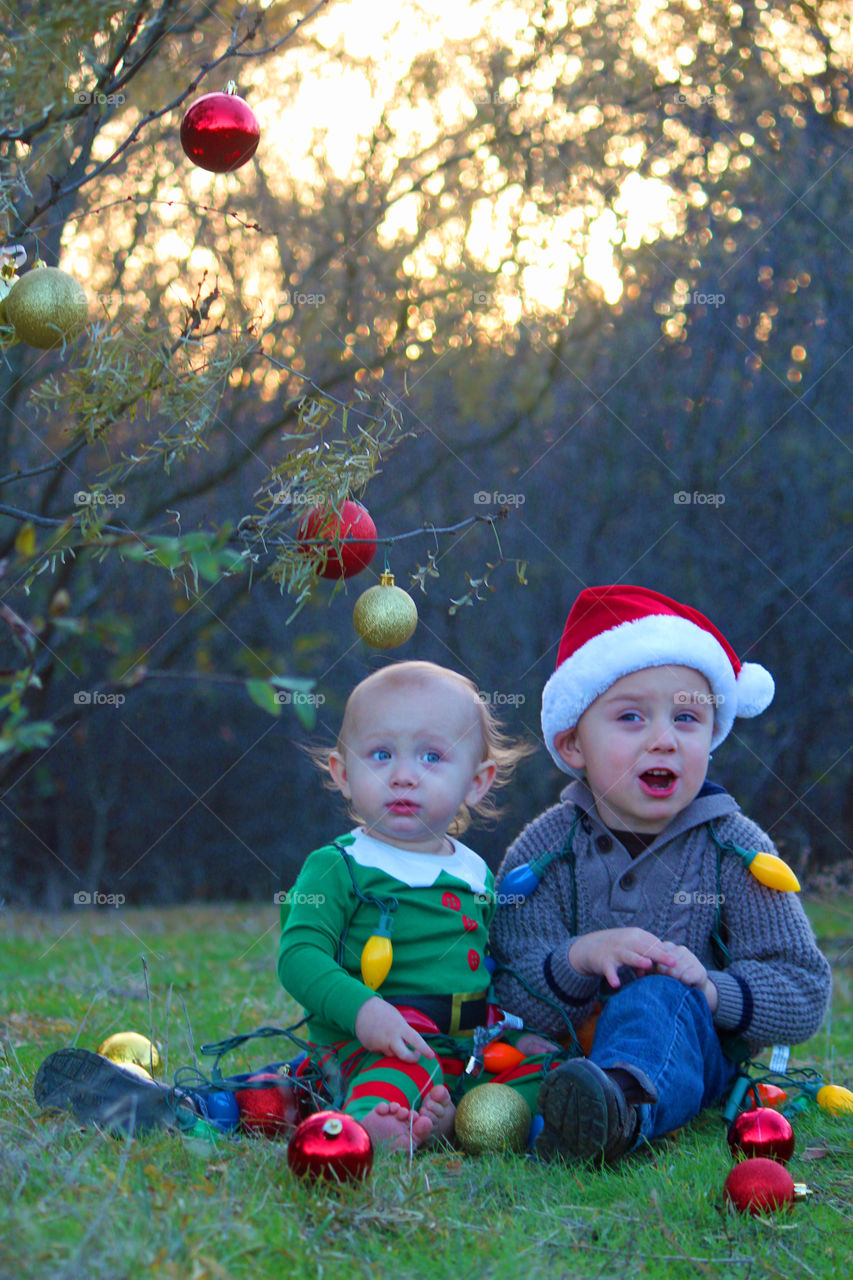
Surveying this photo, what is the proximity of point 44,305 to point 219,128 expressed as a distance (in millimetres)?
487

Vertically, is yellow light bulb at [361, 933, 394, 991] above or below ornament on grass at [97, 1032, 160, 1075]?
above

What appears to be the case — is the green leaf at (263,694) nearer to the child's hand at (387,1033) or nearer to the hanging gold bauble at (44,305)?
the hanging gold bauble at (44,305)

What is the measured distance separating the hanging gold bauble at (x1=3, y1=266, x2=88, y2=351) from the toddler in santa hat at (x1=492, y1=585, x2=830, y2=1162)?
131 cm

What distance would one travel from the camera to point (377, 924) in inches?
93.8

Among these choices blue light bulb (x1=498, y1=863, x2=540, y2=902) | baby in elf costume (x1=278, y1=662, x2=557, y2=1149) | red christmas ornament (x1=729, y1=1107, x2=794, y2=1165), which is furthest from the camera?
blue light bulb (x1=498, y1=863, x2=540, y2=902)

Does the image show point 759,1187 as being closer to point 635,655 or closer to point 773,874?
point 773,874

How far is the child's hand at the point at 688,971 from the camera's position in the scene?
2.23 meters

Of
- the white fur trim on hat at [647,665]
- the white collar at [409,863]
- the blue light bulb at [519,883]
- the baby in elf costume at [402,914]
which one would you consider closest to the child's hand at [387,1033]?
the baby in elf costume at [402,914]

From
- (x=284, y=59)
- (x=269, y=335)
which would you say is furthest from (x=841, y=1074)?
(x=284, y=59)

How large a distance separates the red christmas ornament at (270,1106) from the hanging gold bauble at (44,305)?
1368mm

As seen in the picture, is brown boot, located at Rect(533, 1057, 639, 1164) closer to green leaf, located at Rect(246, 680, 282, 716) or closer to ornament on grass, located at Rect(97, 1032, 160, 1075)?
ornament on grass, located at Rect(97, 1032, 160, 1075)

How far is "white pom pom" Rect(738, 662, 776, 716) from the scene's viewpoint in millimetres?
2699

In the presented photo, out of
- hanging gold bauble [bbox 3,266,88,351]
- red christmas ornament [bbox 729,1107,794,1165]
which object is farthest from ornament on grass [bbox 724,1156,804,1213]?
hanging gold bauble [bbox 3,266,88,351]

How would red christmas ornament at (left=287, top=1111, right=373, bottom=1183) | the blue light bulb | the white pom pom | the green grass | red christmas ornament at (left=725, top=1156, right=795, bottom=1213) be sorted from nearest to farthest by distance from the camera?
the green grass, red christmas ornament at (left=287, top=1111, right=373, bottom=1183), red christmas ornament at (left=725, top=1156, right=795, bottom=1213), the blue light bulb, the white pom pom
